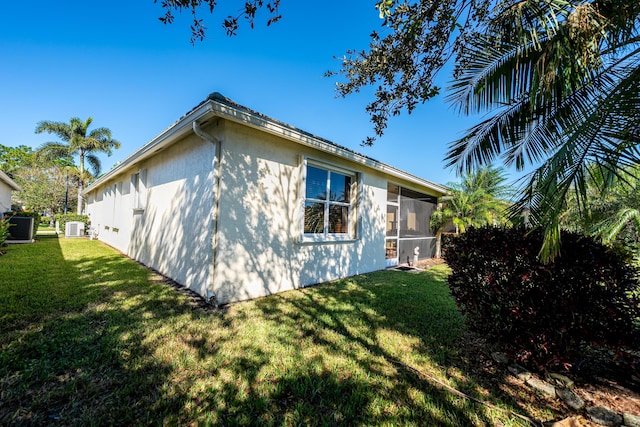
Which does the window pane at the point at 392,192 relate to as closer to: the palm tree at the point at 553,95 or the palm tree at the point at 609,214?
the palm tree at the point at 553,95

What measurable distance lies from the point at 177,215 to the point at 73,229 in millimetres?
14375

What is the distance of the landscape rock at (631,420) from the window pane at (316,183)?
520 centimetres

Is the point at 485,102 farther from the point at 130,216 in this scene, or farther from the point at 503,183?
the point at 503,183

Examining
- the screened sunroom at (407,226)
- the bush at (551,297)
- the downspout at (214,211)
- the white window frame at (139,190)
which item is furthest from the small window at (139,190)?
the bush at (551,297)

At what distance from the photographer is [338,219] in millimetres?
6832

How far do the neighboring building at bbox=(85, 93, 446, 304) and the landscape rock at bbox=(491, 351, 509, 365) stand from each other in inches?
148

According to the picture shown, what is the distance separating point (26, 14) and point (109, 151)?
889 inches

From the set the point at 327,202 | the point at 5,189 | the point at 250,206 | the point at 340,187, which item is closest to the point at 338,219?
the point at 327,202

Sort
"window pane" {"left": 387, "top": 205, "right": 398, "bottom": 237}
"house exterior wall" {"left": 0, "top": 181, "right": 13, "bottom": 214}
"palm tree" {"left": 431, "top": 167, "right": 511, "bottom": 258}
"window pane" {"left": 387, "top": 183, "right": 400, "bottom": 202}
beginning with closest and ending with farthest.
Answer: "window pane" {"left": 387, "top": 183, "right": 400, "bottom": 202} → "window pane" {"left": 387, "top": 205, "right": 398, "bottom": 237} → "palm tree" {"left": 431, "top": 167, "right": 511, "bottom": 258} → "house exterior wall" {"left": 0, "top": 181, "right": 13, "bottom": 214}

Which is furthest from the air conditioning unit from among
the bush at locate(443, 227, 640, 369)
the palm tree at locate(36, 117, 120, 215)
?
the bush at locate(443, 227, 640, 369)

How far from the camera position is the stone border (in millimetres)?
1985

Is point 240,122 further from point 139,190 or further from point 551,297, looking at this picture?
point 139,190

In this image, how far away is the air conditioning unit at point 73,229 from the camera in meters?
14.5

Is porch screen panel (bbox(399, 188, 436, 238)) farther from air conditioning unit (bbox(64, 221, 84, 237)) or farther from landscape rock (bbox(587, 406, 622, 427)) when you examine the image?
air conditioning unit (bbox(64, 221, 84, 237))
